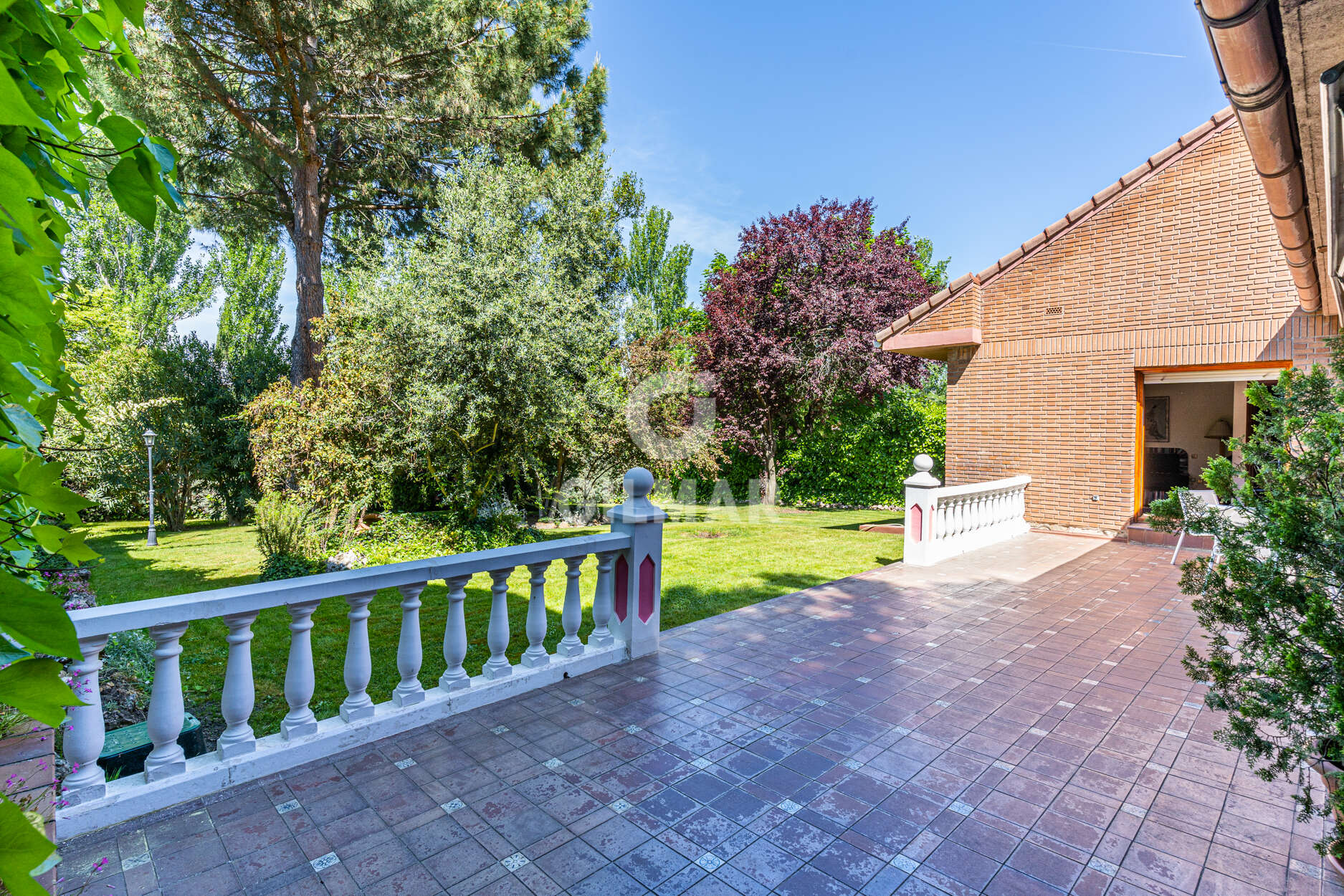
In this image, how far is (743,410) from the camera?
16.6 m

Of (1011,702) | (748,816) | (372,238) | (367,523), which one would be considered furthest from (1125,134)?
(367,523)

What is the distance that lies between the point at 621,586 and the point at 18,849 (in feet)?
13.3

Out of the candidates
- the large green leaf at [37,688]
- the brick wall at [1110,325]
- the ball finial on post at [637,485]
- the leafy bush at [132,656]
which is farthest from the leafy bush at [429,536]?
the large green leaf at [37,688]

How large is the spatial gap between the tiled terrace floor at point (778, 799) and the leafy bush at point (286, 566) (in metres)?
5.91

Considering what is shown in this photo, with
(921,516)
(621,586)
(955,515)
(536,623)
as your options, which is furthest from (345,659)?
(955,515)

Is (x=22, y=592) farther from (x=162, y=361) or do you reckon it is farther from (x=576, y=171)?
(x=162, y=361)

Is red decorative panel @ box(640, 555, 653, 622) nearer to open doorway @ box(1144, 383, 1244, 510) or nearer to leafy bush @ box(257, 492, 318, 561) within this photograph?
leafy bush @ box(257, 492, 318, 561)

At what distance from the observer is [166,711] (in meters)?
2.64

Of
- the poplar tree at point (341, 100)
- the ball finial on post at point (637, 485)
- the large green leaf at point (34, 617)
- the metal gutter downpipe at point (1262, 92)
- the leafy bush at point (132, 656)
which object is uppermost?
the poplar tree at point (341, 100)

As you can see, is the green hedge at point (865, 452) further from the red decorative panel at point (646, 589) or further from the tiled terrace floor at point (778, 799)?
the red decorative panel at point (646, 589)

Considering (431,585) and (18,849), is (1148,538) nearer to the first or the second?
(431,585)

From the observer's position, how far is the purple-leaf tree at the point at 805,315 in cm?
1529

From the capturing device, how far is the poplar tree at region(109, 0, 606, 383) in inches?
361

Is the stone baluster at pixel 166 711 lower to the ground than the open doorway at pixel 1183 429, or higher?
lower
